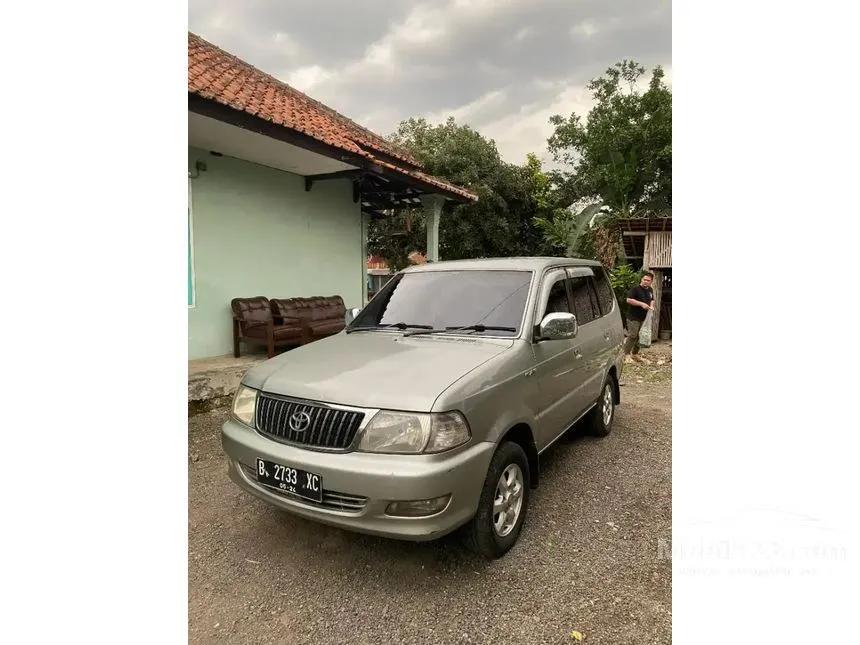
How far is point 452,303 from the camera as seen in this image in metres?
3.71

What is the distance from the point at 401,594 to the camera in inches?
102

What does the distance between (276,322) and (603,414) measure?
5.22m

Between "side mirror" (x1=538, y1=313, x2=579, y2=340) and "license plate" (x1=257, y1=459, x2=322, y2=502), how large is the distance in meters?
1.68

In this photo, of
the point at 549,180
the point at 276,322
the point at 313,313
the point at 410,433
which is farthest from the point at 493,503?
the point at 549,180

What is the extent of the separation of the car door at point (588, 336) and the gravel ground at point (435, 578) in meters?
0.82

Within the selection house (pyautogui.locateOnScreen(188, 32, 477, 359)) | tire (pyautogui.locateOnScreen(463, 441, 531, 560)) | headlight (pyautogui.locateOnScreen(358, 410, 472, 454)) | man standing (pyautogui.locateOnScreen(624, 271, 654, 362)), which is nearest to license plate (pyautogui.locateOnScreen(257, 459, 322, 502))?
headlight (pyautogui.locateOnScreen(358, 410, 472, 454))

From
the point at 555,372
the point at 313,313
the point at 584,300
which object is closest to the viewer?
the point at 555,372

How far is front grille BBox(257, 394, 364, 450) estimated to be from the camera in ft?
8.30

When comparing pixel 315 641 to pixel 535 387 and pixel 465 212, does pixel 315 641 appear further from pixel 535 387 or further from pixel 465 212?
pixel 465 212

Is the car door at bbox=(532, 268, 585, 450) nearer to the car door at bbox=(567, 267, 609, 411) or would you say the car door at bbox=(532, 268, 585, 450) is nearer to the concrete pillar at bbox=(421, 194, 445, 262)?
the car door at bbox=(567, 267, 609, 411)

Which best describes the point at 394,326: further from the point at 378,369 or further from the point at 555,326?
the point at 555,326

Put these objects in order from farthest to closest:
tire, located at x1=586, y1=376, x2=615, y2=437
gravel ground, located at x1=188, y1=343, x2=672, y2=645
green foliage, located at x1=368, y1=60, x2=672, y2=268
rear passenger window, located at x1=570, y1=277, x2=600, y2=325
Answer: green foliage, located at x1=368, y1=60, x2=672, y2=268 → tire, located at x1=586, y1=376, x2=615, y2=437 → rear passenger window, located at x1=570, y1=277, x2=600, y2=325 → gravel ground, located at x1=188, y1=343, x2=672, y2=645

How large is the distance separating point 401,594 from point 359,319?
2078mm

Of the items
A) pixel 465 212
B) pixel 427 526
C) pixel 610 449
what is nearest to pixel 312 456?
pixel 427 526
